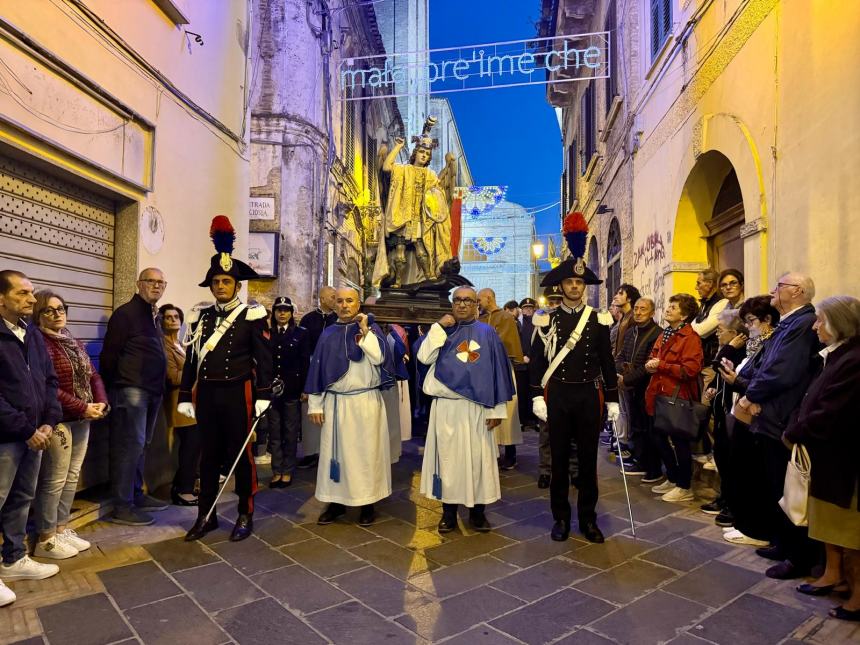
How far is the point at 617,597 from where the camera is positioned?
3510mm

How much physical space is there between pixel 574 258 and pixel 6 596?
168 inches

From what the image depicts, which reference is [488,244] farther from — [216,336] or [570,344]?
[216,336]

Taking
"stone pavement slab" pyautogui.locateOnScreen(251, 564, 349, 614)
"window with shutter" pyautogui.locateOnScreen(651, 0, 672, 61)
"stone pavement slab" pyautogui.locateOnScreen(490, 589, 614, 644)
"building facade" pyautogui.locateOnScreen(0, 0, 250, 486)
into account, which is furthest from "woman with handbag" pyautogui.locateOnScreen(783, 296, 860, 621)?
"window with shutter" pyautogui.locateOnScreen(651, 0, 672, 61)

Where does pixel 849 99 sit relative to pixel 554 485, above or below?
above

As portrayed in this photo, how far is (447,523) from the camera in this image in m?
4.79

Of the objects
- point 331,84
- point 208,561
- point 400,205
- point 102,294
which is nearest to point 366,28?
point 331,84

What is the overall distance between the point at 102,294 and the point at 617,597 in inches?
212

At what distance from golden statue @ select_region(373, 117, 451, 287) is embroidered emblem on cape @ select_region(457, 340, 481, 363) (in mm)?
4889

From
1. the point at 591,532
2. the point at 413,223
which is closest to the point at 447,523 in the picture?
the point at 591,532

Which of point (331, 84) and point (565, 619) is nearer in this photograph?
point (565, 619)

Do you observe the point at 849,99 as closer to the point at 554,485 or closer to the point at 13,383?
the point at 554,485

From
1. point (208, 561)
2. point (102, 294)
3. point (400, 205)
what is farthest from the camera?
point (400, 205)

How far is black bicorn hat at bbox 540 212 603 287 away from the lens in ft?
15.1

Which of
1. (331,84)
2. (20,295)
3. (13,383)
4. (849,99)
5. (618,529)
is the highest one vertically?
(331,84)
